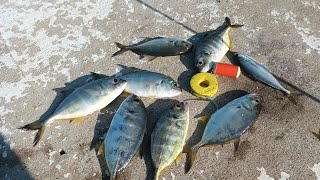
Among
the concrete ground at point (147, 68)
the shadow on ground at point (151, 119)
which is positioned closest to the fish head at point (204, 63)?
the concrete ground at point (147, 68)

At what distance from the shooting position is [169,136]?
9.30ft

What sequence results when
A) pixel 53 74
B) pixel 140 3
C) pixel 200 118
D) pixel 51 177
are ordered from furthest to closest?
pixel 140 3 < pixel 53 74 < pixel 200 118 < pixel 51 177

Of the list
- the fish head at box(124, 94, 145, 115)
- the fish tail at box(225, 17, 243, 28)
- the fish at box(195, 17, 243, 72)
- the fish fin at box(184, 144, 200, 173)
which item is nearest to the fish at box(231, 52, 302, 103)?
the fish at box(195, 17, 243, 72)

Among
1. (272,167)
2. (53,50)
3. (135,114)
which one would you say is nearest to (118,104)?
(135,114)

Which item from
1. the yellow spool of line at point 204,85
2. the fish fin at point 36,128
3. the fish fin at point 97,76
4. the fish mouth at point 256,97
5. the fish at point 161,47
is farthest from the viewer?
the fish at point 161,47

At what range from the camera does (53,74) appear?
136 inches

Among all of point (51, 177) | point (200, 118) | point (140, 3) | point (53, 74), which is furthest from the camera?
point (140, 3)

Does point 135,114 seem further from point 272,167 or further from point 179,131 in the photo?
point 272,167

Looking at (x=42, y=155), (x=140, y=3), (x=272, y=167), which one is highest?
(x=140, y=3)

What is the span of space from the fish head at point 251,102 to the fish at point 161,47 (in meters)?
0.82

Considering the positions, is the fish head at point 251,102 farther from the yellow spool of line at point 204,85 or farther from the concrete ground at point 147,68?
the yellow spool of line at point 204,85

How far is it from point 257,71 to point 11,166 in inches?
91.7

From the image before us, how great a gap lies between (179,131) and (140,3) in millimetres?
1902

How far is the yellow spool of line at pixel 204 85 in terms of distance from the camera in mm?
3201
